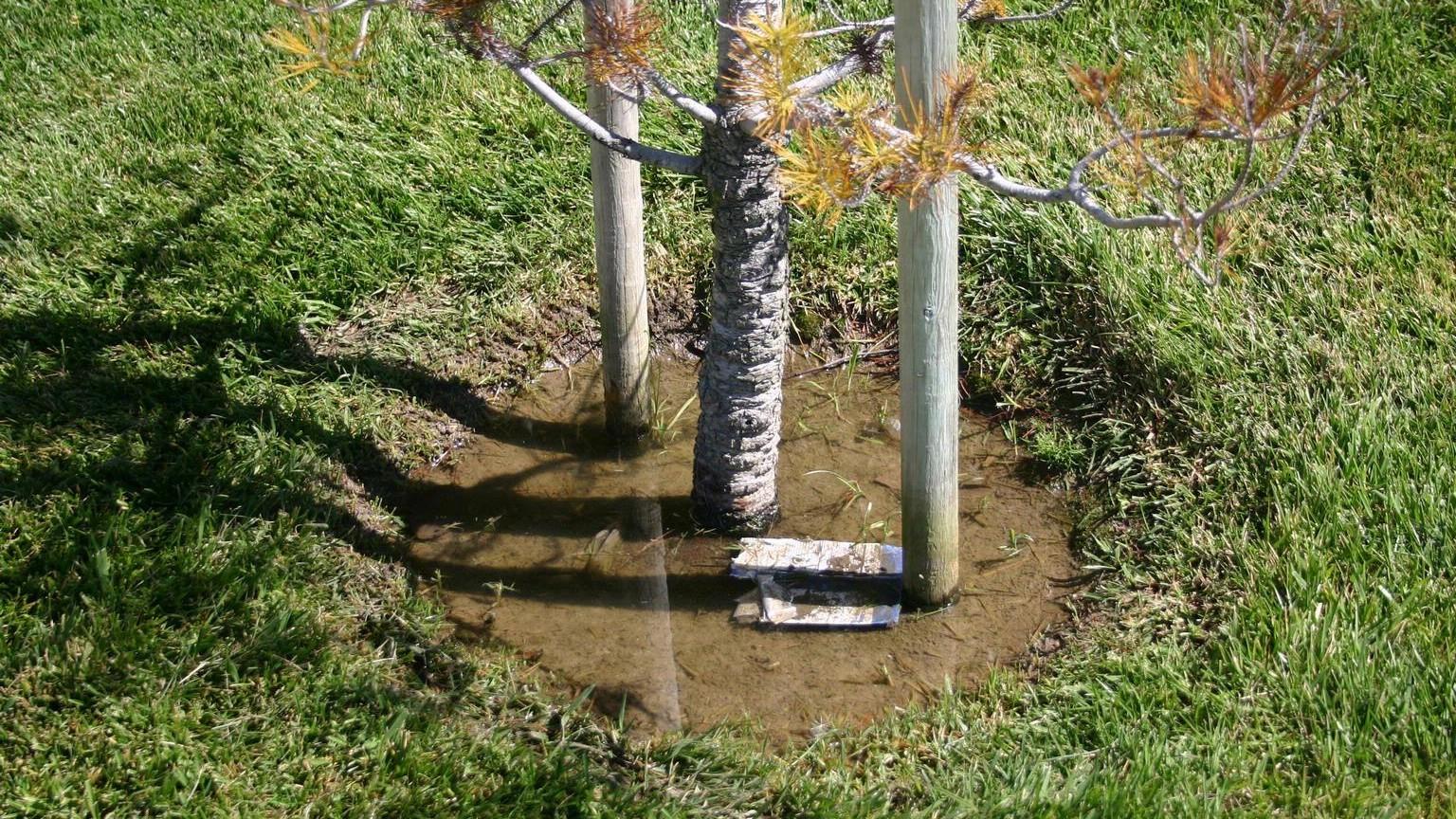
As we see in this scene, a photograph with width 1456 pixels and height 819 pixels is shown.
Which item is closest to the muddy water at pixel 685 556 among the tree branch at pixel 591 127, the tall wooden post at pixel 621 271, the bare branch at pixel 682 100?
the tall wooden post at pixel 621 271

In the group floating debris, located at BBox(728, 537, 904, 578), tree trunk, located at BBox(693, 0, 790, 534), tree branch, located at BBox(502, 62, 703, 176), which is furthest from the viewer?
floating debris, located at BBox(728, 537, 904, 578)

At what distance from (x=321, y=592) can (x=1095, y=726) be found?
1.71 m

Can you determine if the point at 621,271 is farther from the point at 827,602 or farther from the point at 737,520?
the point at 827,602

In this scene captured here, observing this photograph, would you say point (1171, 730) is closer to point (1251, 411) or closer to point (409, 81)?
point (1251, 411)

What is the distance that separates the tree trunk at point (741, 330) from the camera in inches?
112

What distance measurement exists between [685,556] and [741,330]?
25.9 inches

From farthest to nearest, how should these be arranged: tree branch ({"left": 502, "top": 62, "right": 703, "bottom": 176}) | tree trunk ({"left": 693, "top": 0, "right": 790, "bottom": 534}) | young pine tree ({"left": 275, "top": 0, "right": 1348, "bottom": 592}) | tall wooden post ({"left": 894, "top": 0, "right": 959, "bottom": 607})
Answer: tree trunk ({"left": 693, "top": 0, "right": 790, "bottom": 534}) → tree branch ({"left": 502, "top": 62, "right": 703, "bottom": 176}) → tall wooden post ({"left": 894, "top": 0, "right": 959, "bottom": 607}) → young pine tree ({"left": 275, "top": 0, "right": 1348, "bottom": 592})

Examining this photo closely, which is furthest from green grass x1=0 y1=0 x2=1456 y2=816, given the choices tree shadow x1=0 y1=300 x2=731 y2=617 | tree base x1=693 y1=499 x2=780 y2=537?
tree base x1=693 y1=499 x2=780 y2=537

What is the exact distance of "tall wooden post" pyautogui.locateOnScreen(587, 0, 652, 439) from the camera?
3305mm

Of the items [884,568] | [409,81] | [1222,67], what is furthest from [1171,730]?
[409,81]

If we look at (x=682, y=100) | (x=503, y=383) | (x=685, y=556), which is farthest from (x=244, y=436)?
(x=682, y=100)

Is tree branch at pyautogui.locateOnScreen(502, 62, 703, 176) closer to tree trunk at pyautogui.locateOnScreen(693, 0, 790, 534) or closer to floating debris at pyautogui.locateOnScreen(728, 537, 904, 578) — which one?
tree trunk at pyautogui.locateOnScreen(693, 0, 790, 534)

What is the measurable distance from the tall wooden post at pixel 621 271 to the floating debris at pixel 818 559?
64 centimetres

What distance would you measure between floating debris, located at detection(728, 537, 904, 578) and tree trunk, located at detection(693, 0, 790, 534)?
0.42 feet
